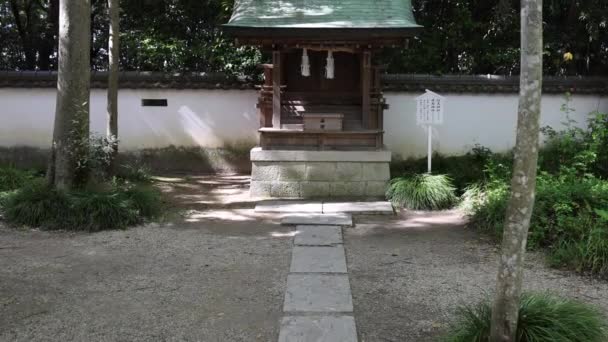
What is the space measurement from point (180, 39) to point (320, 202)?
7244 mm

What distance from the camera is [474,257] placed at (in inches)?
248

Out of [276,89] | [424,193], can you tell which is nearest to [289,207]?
[424,193]

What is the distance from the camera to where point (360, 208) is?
29.3 ft

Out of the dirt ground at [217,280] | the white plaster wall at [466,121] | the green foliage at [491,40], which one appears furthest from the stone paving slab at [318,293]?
the green foliage at [491,40]

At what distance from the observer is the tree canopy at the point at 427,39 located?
13062 millimetres

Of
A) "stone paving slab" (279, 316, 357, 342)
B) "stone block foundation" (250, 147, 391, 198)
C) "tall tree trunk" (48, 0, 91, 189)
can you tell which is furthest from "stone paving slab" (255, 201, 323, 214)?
"stone paving slab" (279, 316, 357, 342)

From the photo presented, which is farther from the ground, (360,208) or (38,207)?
(38,207)

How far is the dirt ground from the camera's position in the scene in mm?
4180

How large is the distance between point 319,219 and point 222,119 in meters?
5.74

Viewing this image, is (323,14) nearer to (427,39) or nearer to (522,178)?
(427,39)

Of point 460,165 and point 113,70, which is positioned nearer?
point 113,70

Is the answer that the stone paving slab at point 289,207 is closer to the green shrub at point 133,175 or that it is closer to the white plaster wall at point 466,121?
the green shrub at point 133,175

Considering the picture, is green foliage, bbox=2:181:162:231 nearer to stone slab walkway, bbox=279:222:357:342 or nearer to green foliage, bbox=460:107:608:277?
stone slab walkway, bbox=279:222:357:342

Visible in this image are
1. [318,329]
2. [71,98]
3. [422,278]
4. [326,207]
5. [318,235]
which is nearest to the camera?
[318,329]
